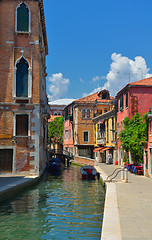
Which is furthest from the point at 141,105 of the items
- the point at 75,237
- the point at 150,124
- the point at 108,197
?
the point at 75,237

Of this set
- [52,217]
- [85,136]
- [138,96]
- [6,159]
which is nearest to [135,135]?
[138,96]

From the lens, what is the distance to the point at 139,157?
25125 millimetres

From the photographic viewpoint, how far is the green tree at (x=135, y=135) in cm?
2142

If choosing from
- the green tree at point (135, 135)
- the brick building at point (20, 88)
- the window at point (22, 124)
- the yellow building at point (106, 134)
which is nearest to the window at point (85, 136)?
the yellow building at point (106, 134)

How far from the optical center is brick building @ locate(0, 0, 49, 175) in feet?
70.2

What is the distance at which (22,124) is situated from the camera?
71.1 feet

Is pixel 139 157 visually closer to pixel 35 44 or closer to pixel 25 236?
pixel 35 44

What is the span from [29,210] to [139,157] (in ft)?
48.7

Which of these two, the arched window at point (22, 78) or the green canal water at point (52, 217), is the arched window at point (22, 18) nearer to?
the arched window at point (22, 78)

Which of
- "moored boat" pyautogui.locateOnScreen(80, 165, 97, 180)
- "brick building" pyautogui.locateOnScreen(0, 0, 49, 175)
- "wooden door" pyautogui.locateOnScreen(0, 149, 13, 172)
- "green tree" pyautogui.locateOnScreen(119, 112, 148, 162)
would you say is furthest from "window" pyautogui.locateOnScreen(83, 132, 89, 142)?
"wooden door" pyautogui.locateOnScreen(0, 149, 13, 172)

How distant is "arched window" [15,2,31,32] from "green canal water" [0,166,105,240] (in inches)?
493

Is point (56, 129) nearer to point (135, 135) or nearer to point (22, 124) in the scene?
point (135, 135)

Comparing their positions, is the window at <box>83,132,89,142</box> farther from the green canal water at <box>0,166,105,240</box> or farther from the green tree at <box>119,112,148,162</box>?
the green canal water at <box>0,166,105,240</box>

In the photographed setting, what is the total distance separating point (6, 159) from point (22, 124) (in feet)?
9.12
